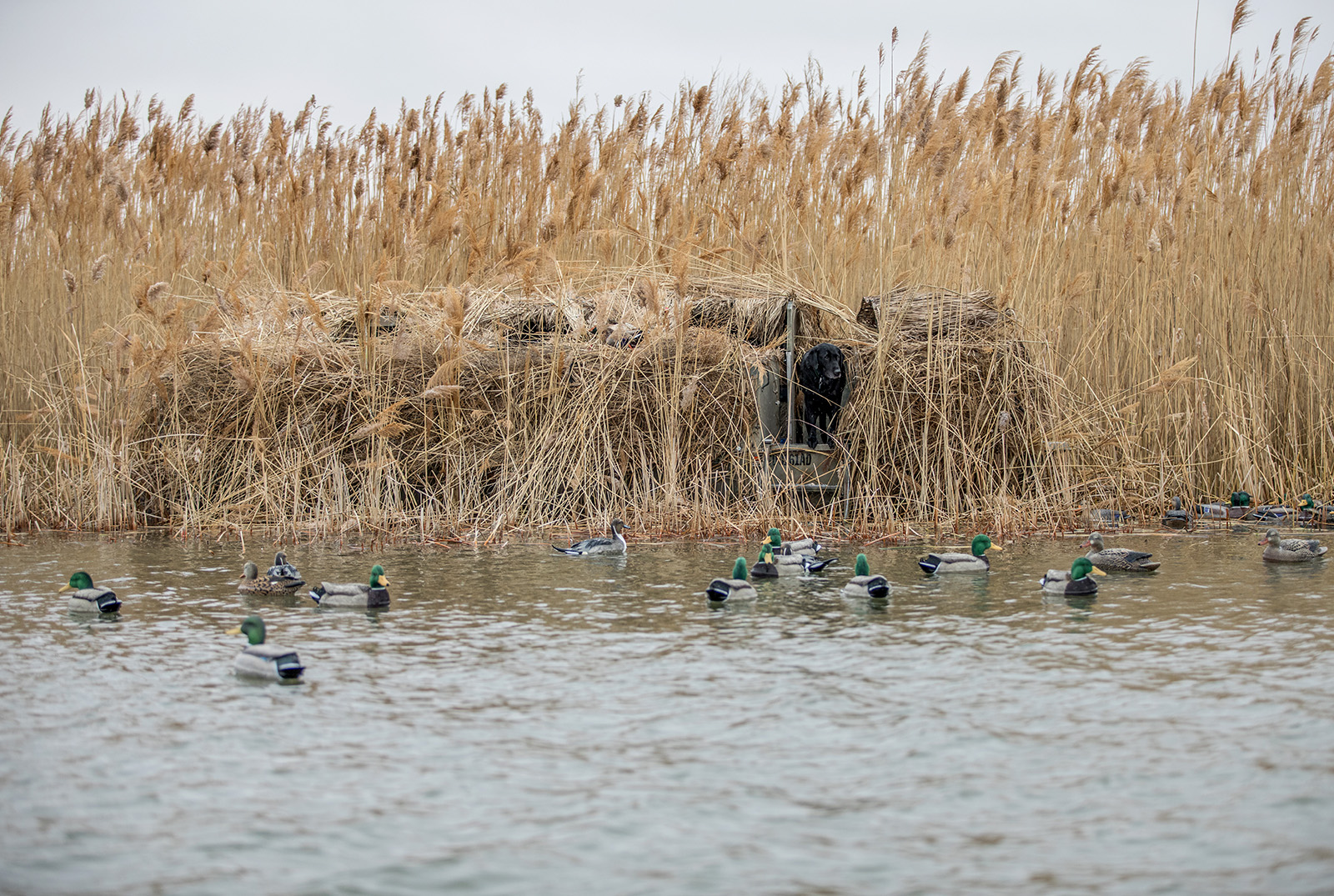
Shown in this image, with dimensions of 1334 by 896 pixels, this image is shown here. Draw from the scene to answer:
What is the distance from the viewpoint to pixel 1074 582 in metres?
4.68

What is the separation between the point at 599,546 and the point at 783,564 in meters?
1.01

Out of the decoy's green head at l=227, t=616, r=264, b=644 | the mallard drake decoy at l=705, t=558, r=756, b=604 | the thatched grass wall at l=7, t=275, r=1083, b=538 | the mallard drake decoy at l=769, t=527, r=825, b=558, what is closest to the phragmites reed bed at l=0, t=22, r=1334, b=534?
the thatched grass wall at l=7, t=275, r=1083, b=538

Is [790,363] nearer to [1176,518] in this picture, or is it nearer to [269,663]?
[1176,518]

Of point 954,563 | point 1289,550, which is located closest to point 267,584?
point 954,563

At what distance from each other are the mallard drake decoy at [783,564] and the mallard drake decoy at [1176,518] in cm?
271

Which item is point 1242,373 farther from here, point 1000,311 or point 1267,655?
point 1267,655

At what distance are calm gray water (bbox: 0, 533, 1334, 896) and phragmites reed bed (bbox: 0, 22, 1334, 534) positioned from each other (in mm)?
2496

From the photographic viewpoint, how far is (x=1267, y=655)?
362cm

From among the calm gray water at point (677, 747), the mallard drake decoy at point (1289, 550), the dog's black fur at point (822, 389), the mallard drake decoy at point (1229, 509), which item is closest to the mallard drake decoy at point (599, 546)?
the calm gray water at point (677, 747)

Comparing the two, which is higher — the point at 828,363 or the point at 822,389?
the point at 828,363

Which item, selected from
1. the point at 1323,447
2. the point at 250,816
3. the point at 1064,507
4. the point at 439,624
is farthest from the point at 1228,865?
the point at 1323,447

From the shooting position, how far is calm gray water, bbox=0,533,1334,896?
2.12 m

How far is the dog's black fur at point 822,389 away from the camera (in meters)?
7.33

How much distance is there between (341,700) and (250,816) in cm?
83
